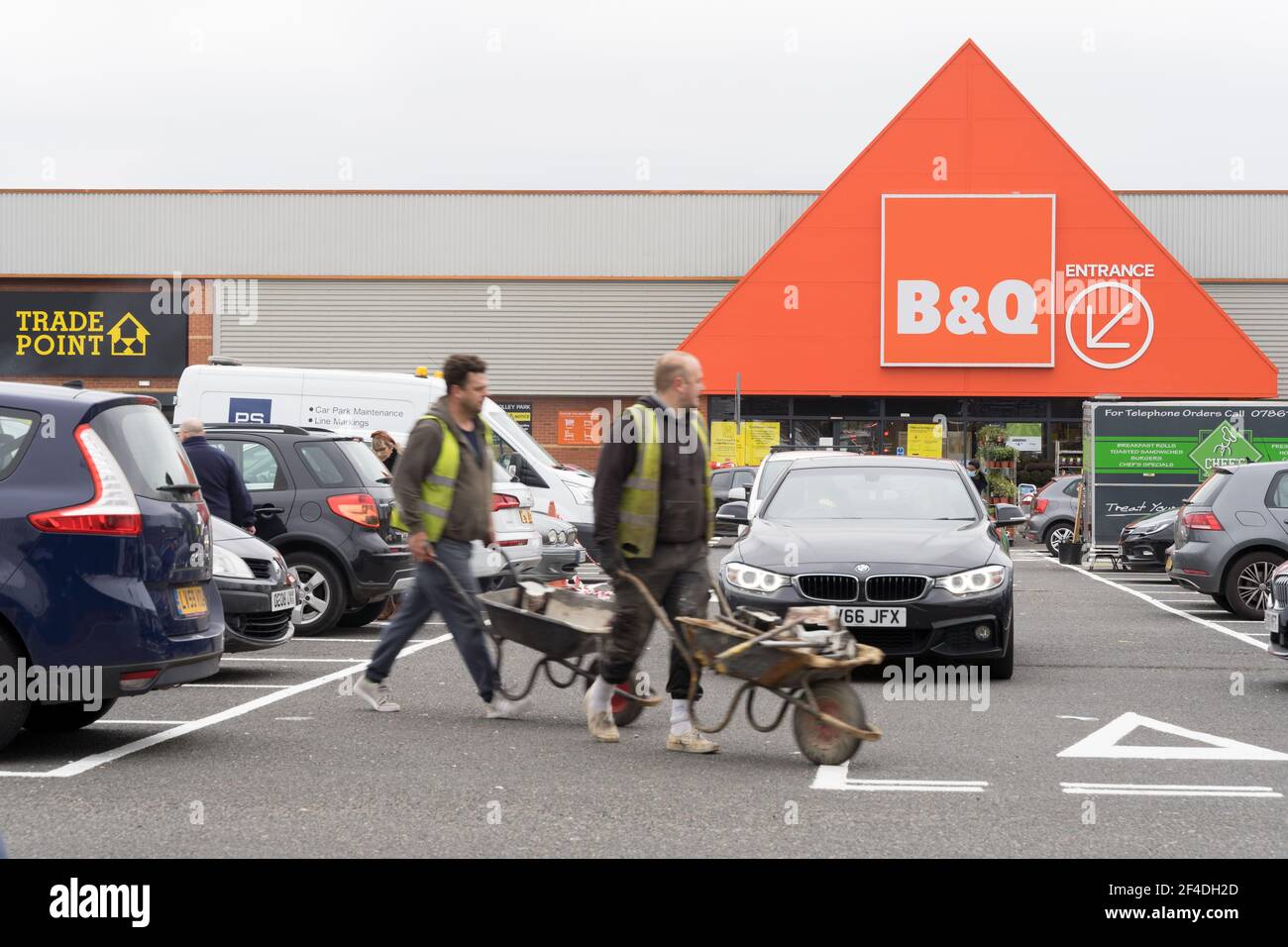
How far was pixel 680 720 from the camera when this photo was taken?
7895 millimetres

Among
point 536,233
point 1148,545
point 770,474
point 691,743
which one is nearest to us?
point 691,743

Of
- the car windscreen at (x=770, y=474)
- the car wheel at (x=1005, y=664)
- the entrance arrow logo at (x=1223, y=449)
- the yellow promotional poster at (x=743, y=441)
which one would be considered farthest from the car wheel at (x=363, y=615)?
the yellow promotional poster at (x=743, y=441)

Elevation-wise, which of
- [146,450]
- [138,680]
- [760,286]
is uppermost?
[760,286]

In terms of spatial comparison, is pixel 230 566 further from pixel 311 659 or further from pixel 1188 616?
pixel 1188 616

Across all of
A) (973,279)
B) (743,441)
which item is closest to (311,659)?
(743,441)

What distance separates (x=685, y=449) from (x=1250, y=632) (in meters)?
8.80

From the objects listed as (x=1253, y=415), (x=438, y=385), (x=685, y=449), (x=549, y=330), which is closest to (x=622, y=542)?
(x=685, y=449)

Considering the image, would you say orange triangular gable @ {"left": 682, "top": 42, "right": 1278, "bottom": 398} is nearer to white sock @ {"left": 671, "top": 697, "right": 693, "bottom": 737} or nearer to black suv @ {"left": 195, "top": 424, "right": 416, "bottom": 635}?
black suv @ {"left": 195, "top": 424, "right": 416, "bottom": 635}

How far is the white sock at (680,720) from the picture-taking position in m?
7.87

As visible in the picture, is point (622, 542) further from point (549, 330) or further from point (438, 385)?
point (549, 330)

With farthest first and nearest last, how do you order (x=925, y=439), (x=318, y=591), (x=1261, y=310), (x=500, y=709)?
1. (x=1261, y=310)
2. (x=925, y=439)
3. (x=318, y=591)
4. (x=500, y=709)

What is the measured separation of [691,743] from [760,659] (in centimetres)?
65

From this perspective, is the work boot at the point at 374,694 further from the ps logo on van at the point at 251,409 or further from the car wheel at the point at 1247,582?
the car wheel at the point at 1247,582

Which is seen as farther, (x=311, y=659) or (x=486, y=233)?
(x=486, y=233)
